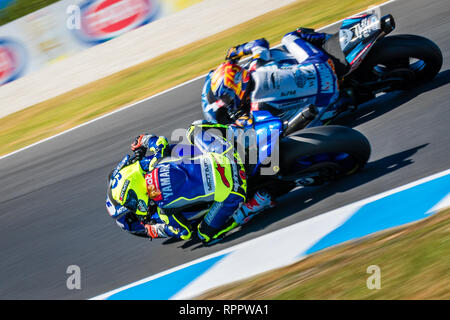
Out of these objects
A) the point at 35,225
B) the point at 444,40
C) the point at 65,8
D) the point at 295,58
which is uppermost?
the point at 65,8

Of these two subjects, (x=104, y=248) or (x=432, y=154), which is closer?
(x=432, y=154)

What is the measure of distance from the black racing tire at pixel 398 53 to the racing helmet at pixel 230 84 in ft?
4.53

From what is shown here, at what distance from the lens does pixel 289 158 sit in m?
5.11

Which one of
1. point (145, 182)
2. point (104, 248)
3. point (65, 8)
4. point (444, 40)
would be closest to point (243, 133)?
point (145, 182)

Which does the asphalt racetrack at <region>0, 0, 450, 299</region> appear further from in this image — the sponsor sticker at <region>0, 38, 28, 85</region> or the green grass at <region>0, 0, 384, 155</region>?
the sponsor sticker at <region>0, 38, 28, 85</region>

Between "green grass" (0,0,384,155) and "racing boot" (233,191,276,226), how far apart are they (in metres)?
4.95

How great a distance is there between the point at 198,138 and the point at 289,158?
0.94 meters

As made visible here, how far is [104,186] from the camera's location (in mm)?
7758

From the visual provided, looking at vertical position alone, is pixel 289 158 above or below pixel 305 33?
below

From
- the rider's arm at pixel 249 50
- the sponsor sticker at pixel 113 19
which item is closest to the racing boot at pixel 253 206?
the rider's arm at pixel 249 50

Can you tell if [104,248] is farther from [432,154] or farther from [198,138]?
[432,154]

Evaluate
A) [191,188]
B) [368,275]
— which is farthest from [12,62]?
[368,275]

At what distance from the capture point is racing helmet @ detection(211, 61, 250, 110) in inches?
218

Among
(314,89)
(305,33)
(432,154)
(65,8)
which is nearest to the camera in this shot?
(432,154)
